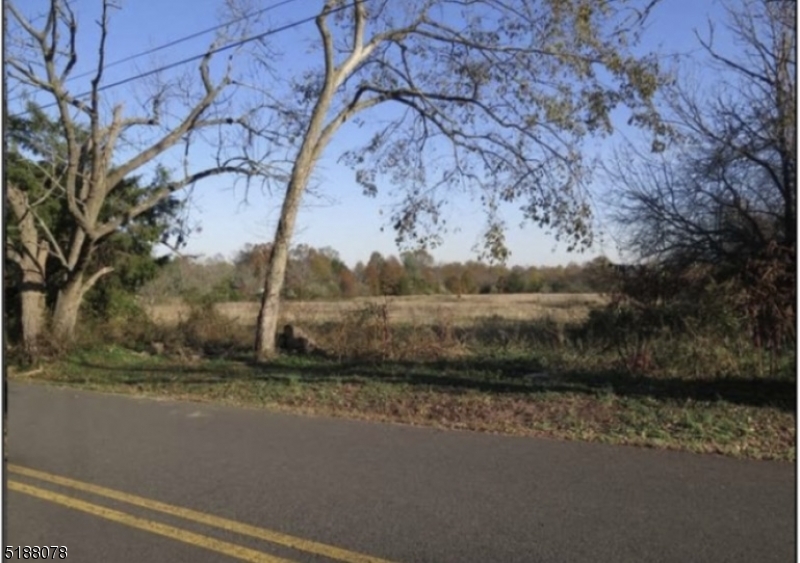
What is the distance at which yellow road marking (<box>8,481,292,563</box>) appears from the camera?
4.98 meters

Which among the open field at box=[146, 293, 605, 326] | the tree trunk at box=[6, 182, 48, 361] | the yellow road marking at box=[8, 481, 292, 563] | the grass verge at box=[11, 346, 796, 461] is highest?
the tree trunk at box=[6, 182, 48, 361]

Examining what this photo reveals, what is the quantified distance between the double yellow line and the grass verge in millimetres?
3920

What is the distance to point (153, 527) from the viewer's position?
18.2ft

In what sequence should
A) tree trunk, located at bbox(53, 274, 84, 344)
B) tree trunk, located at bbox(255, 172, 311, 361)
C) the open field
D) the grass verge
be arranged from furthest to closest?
tree trunk, located at bbox(53, 274, 84, 344), the open field, tree trunk, located at bbox(255, 172, 311, 361), the grass verge

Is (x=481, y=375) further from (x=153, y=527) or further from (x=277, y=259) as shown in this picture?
(x=153, y=527)

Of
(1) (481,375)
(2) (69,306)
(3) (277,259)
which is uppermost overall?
(3) (277,259)

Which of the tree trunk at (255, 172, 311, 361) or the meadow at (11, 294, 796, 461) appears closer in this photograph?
the meadow at (11, 294, 796, 461)

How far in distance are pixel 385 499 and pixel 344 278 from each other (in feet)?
118

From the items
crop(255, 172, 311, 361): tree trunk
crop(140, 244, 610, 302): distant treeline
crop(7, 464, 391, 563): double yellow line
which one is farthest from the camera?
crop(140, 244, 610, 302): distant treeline

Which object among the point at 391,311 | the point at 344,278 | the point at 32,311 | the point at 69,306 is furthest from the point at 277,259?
the point at 344,278

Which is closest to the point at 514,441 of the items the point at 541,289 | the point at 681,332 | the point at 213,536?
the point at 213,536

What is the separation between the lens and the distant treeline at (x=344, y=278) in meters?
26.9

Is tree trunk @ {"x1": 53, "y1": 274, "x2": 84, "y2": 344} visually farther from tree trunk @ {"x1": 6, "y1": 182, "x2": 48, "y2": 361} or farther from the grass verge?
the grass verge

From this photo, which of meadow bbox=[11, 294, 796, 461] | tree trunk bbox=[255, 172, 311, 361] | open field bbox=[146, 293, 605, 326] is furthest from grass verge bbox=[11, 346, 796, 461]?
open field bbox=[146, 293, 605, 326]
